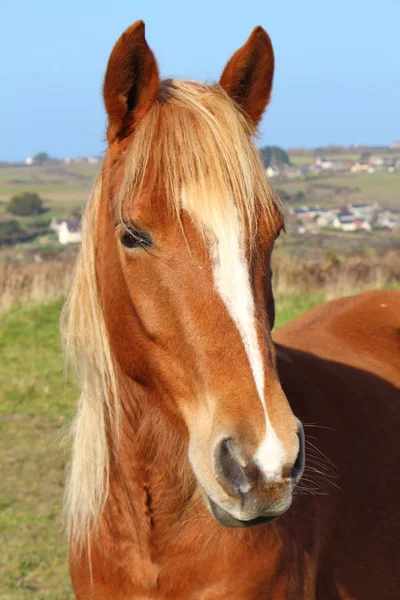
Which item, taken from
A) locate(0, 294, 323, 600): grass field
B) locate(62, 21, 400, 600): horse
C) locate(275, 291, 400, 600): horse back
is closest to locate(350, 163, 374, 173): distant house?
locate(0, 294, 323, 600): grass field

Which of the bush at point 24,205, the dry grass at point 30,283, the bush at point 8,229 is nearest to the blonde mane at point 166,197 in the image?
the dry grass at point 30,283

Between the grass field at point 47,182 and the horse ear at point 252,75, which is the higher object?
the horse ear at point 252,75

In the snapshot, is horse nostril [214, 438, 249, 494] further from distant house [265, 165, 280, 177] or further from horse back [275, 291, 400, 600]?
distant house [265, 165, 280, 177]

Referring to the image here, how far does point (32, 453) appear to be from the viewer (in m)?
6.39

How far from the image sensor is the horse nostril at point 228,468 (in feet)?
6.02

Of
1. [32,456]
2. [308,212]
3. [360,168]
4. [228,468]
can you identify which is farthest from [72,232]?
[360,168]

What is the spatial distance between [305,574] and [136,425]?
0.77 meters

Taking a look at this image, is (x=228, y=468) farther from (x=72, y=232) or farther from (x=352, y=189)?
(x=352, y=189)

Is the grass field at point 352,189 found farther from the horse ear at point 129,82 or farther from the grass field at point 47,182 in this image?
the horse ear at point 129,82

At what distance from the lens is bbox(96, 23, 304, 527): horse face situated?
1.86 metres

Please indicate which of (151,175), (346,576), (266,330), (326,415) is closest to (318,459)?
(326,415)

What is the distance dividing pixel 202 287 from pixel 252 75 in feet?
2.74

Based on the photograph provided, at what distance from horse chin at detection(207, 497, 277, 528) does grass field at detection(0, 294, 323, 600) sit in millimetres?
1404

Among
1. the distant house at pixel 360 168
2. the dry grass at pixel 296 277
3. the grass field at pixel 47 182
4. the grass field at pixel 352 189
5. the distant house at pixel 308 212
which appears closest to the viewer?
the dry grass at pixel 296 277
